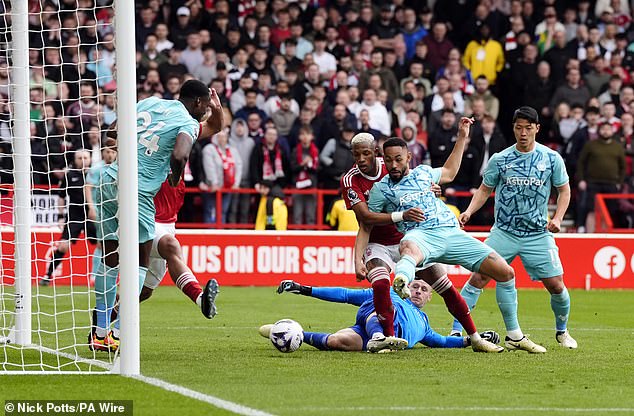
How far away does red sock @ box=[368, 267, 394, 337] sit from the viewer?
1062 centimetres

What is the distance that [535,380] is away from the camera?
8836 mm

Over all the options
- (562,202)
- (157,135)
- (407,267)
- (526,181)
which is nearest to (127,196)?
(157,135)

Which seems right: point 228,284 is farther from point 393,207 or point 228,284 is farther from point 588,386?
point 588,386

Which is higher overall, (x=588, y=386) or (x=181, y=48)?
(x=181, y=48)

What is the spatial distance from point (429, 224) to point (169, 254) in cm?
224

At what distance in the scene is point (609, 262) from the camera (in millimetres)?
21266

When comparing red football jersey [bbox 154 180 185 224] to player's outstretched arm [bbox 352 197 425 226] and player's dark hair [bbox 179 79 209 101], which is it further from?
player's outstretched arm [bbox 352 197 425 226]

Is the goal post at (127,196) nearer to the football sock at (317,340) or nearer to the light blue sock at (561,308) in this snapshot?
the football sock at (317,340)

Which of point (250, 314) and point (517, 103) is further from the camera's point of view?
point (517, 103)

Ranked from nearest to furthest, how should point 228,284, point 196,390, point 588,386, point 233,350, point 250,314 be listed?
point 196,390, point 588,386, point 233,350, point 250,314, point 228,284

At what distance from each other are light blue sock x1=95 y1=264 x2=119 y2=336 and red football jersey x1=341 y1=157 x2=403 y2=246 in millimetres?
2143

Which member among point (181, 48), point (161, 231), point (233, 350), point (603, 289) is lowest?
point (603, 289)

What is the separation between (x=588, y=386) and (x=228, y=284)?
12712mm

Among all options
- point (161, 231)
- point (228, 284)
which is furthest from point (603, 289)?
point (161, 231)
